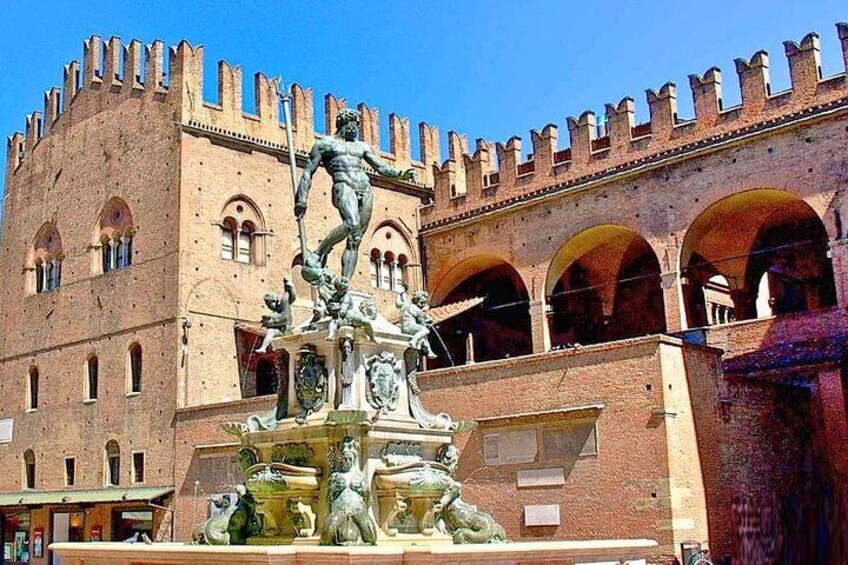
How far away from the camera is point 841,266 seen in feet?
67.2

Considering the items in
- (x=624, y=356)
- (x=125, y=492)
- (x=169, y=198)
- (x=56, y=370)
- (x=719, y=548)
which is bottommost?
(x=719, y=548)

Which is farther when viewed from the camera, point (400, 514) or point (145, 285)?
point (145, 285)

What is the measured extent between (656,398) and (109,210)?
611 inches

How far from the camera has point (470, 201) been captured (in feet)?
90.0

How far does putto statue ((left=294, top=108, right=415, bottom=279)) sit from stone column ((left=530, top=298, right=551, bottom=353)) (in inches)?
579

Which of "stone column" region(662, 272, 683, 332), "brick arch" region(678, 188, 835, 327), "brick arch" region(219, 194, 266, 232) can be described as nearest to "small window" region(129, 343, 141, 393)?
"brick arch" region(219, 194, 266, 232)

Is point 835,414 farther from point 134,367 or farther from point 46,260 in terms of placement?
point 46,260

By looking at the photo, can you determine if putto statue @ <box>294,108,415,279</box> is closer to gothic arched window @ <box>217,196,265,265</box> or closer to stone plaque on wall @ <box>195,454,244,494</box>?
stone plaque on wall @ <box>195,454,244,494</box>

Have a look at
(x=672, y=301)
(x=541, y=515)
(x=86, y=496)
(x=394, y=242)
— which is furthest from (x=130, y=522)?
(x=672, y=301)

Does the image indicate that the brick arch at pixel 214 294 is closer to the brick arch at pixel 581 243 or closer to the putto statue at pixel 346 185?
the brick arch at pixel 581 243

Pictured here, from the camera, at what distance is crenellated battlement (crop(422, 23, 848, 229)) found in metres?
21.3

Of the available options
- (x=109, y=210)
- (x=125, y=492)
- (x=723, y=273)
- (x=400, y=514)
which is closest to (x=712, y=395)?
(x=723, y=273)

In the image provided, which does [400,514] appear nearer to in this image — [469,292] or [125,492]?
[125,492]

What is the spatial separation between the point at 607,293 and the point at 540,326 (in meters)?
2.84
